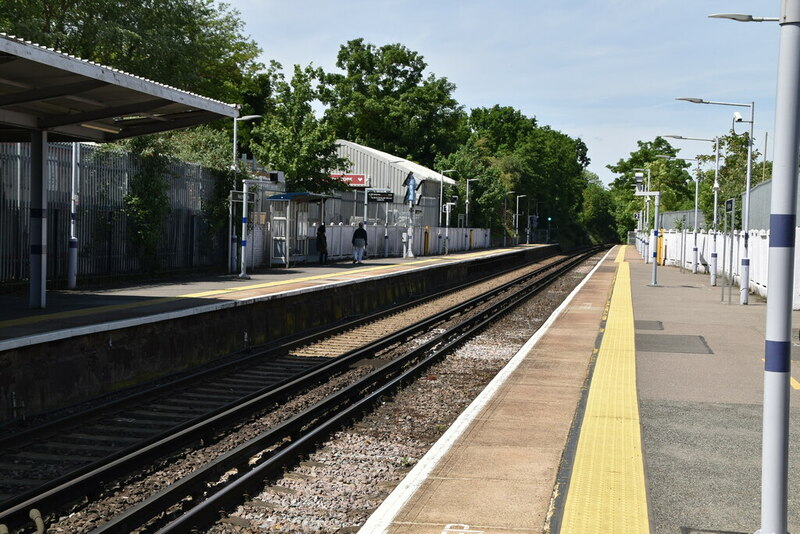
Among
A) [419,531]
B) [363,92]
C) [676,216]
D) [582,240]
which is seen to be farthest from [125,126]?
[582,240]

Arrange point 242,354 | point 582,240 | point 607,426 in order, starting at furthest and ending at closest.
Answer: point 582,240
point 242,354
point 607,426

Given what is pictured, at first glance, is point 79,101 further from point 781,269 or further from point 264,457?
point 781,269

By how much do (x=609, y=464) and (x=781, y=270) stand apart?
2639 millimetres

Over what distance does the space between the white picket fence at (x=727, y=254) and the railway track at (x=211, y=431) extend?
227 inches

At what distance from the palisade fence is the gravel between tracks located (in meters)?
9.84

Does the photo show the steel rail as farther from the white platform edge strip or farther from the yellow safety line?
the yellow safety line

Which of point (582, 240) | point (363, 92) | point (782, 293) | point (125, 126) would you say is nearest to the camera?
point (782, 293)

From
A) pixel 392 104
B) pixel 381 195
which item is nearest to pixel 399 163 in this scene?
pixel 392 104

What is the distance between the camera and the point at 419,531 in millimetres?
5340

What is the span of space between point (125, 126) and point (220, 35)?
46.1 meters

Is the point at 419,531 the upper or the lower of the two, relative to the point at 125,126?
lower

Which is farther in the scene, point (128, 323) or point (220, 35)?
point (220, 35)

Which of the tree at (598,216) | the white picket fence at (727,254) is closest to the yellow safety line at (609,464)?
the white picket fence at (727,254)

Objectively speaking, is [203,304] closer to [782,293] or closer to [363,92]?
[782,293]
